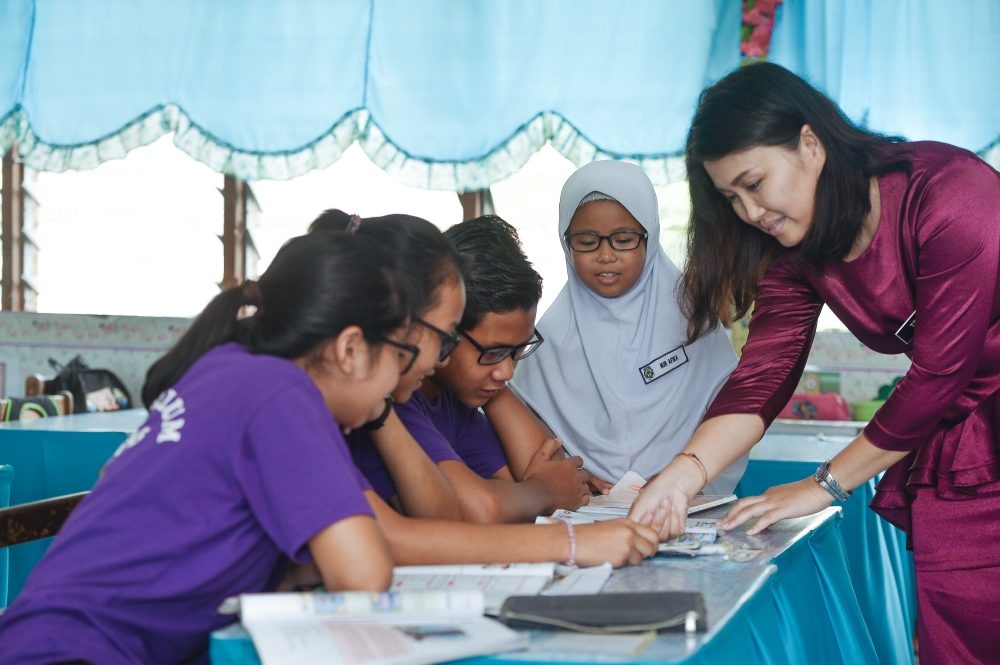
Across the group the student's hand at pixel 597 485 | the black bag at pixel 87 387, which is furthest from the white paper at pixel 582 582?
the black bag at pixel 87 387

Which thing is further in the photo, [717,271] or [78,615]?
[717,271]

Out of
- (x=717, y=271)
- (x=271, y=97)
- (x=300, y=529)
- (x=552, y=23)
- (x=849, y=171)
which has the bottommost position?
(x=300, y=529)

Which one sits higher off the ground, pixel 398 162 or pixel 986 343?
pixel 398 162

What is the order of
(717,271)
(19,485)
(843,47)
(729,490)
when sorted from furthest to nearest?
1. (843,47)
2. (19,485)
3. (729,490)
4. (717,271)

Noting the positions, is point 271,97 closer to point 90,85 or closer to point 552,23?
point 90,85

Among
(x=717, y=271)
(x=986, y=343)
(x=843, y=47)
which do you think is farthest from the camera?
(x=843, y=47)

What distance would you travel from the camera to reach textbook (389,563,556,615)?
979 millimetres

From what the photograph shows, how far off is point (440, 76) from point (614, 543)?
2858 mm

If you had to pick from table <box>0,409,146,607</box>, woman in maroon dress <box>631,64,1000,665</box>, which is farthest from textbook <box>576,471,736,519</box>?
table <box>0,409,146,607</box>

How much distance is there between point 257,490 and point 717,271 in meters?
0.98

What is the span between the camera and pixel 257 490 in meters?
0.92

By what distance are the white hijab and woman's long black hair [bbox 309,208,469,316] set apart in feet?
2.46

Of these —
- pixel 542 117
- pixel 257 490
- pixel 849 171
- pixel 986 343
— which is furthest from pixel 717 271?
pixel 542 117

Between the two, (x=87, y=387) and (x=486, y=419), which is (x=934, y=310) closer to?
(x=486, y=419)
